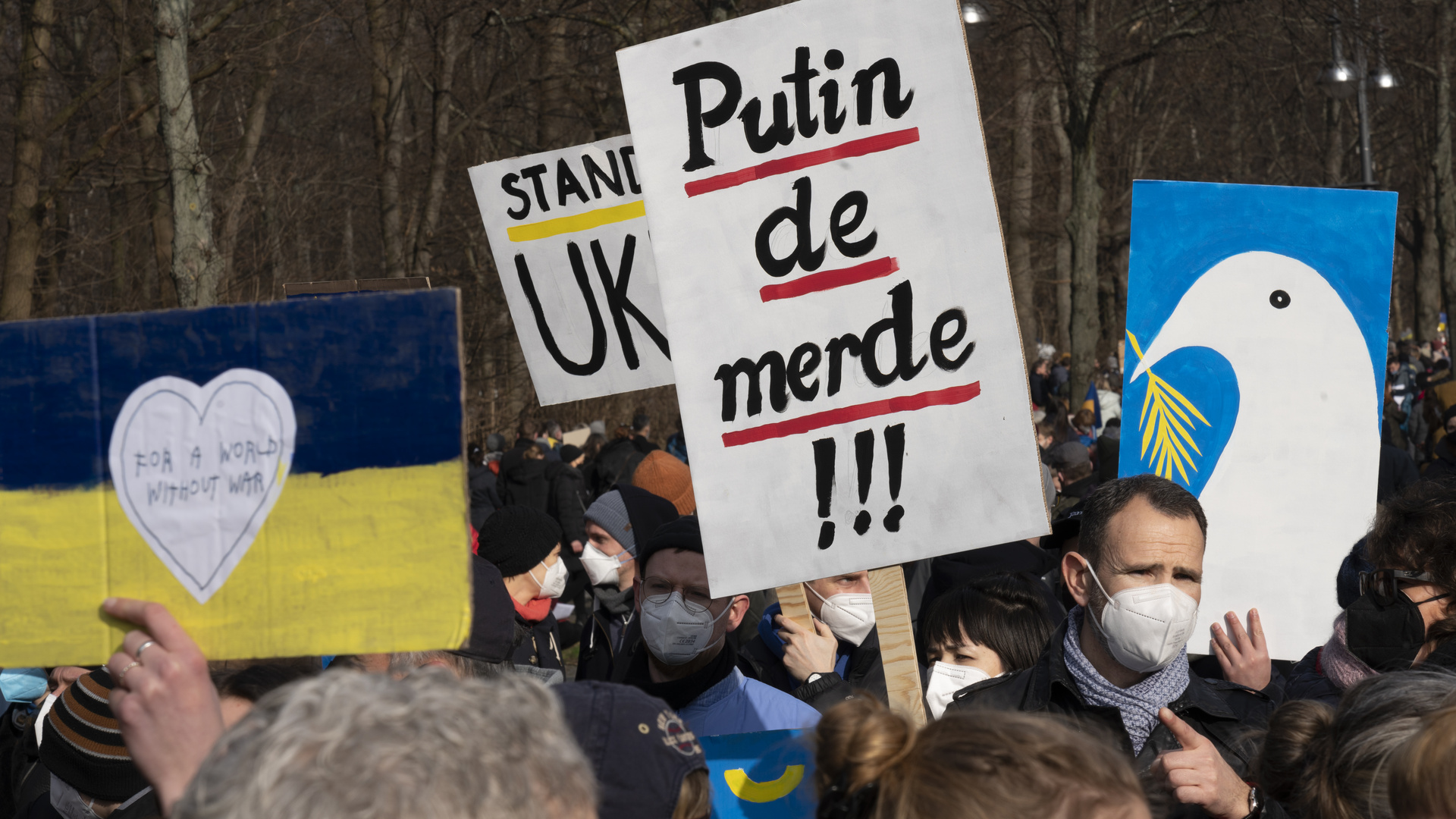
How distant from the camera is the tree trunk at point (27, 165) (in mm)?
12062

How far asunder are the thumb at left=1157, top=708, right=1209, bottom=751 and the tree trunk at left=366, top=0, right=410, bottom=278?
531 inches

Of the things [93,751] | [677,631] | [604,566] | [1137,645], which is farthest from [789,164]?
[604,566]

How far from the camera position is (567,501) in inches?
388

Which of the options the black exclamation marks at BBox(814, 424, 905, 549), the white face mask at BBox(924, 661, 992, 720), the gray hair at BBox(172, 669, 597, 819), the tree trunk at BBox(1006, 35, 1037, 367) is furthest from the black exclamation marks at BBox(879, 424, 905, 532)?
the tree trunk at BBox(1006, 35, 1037, 367)

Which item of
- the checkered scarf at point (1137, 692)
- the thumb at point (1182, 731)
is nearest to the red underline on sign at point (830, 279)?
the checkered scarf at point (1137, 692)

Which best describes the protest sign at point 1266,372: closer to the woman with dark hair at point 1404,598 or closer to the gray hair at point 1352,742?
the woman with dark hair at point 1404,598

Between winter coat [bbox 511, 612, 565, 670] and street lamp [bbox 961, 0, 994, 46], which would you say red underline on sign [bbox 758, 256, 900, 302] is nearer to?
winter coat [bbox 511, 612, 565, 670]

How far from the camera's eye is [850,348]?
2.87 meters

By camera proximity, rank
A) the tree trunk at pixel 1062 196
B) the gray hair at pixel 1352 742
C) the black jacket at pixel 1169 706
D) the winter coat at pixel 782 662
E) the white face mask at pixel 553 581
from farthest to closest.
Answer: the tree trunk at pixel 1062 196 < the white face mask at pixel 553 581 < the winter coat at pixel 782 662 < the black jacket at pixel 1169 706 < the gray hair at pixel 1352 742

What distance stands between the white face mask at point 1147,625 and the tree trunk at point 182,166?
702cm

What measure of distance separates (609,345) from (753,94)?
2469mm

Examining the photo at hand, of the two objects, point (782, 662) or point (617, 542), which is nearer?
point (782, 662)

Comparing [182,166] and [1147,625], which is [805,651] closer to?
[1147,625]

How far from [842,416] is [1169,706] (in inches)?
36.5
